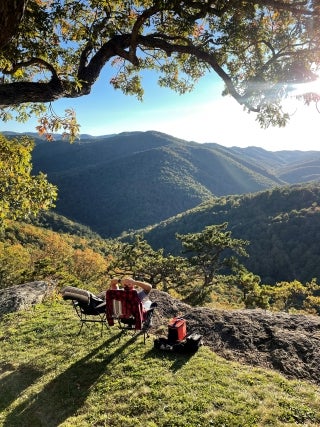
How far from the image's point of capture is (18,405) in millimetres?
6301

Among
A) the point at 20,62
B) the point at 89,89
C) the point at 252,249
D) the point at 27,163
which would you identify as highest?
the point at 20,62

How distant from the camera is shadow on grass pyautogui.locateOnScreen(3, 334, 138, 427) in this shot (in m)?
5.81

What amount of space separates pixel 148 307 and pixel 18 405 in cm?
327

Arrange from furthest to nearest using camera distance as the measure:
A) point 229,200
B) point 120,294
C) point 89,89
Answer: point 229,200, point 120,294, point 89,89

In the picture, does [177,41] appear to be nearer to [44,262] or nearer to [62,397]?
[62,397]

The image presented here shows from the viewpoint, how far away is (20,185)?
8.32 metres

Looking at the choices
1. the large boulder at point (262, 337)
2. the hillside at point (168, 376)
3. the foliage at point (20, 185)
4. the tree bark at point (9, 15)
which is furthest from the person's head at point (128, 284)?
the tree bark at point (9, 15)

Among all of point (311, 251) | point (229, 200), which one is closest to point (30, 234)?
point (311, 251)

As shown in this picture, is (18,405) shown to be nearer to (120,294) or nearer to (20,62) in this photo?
(120,294)

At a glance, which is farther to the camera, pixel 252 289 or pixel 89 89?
pixel 252 289

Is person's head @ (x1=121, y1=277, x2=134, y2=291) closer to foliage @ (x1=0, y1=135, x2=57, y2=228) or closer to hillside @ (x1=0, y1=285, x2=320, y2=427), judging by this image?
hillside @ (x1=0, y1=285, x2=320, y2=427)

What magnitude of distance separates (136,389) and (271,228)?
4320 inches

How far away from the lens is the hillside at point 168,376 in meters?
5.41

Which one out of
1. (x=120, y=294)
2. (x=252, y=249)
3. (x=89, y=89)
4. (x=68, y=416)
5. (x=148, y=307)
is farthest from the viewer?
(x=252, y=249)
